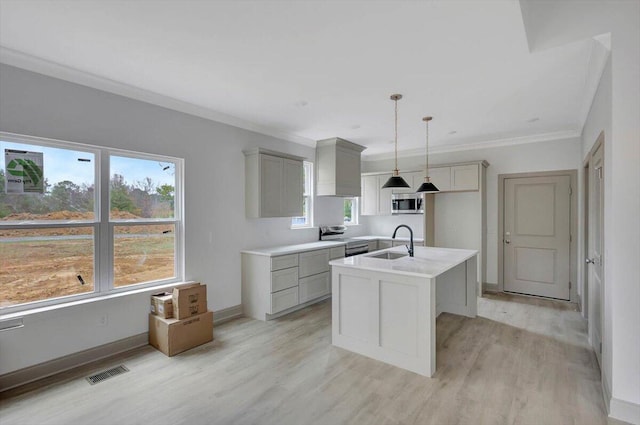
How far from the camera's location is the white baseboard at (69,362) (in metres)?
2.55

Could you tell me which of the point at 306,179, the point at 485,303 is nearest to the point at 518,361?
the point at 485,303

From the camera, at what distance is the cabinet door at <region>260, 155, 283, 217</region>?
434cm

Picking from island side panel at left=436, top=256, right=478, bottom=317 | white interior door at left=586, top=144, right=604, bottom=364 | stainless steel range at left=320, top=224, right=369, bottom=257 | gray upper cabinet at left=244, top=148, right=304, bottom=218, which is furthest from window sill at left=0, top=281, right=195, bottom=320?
white interior door at left=586, top=144, right=604, bottom=364

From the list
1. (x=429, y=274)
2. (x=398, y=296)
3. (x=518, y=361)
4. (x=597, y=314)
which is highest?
(x=429, y=274)

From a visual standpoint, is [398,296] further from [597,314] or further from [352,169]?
[352,169]

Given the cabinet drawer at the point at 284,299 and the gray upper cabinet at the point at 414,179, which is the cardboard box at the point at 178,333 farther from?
the gray upper cabinet at the point at 414,179

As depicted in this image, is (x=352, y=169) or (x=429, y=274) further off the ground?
(x=352, y=169)

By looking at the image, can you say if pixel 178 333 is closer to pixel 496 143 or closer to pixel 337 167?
pixel 337 167

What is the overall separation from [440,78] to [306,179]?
3066 mm

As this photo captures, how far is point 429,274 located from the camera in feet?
8.77

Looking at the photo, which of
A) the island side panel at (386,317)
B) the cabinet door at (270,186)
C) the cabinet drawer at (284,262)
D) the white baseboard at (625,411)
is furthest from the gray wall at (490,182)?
the white baseboard at (625,411)

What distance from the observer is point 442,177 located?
567cm

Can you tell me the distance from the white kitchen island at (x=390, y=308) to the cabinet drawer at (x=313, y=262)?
1.21 m

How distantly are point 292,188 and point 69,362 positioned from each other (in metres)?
3.22
